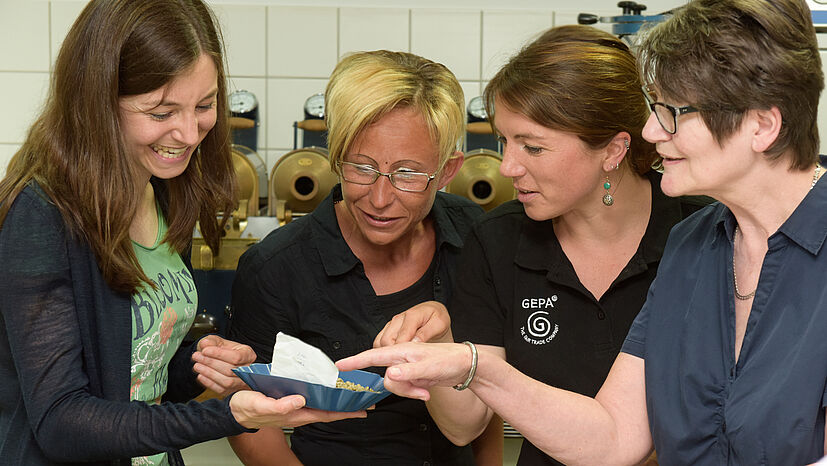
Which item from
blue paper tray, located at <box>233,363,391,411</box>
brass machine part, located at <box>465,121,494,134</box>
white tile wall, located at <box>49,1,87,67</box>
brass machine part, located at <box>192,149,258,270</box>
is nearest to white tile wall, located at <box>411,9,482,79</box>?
brass machine part, located at <box>465,121,494,134</box>

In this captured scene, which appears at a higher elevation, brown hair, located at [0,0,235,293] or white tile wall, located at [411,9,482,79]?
white tile wall, located at [411,9,482,79]

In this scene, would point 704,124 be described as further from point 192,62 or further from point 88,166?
point 88,166

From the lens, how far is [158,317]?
150 centimetres

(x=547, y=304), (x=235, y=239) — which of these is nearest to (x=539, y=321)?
(x=547, y=304)

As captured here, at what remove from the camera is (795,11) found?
1.20 metres

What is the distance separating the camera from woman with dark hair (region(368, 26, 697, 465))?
1.62 metres

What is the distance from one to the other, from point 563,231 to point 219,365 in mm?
759

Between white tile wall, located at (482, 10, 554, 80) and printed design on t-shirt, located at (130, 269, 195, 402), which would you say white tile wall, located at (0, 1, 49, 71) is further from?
printed design on t-shirt, located at (130, 269, 195, 402)

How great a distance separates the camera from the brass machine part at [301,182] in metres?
3.23

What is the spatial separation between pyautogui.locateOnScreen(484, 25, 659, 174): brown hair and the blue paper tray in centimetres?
60

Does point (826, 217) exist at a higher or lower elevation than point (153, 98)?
lower

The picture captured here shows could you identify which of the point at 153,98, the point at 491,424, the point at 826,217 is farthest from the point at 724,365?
the point at 153,98

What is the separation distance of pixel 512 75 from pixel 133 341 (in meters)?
0.86

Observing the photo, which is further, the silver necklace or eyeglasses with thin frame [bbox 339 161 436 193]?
eyeglasses with thin frame [bbox 339 161 436 193]
